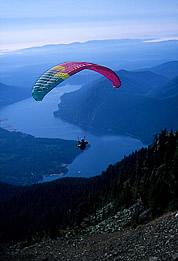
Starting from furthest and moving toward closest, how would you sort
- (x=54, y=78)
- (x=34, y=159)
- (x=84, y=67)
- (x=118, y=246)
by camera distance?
1. (x=34, y=159)
2. (x=84, y=67)
3. (x=54, y=78)
4. (x=118, y=246)

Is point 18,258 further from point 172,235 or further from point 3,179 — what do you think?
point 3,179

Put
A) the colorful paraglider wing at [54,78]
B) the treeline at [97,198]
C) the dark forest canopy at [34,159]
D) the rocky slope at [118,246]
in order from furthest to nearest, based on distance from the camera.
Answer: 1. the dark forest canopy at [34,159]
2. the colorful paraglider wing at [54,78]
3. the treeline at [97,198]
4. the rocky slope at [118,246]

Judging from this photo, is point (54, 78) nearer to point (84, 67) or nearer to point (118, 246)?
point (84, 67)

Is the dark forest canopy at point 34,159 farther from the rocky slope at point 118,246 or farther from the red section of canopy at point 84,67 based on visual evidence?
the rocky slope at point 118,246

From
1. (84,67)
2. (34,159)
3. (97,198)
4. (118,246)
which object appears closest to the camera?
(118,246)

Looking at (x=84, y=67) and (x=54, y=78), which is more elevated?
(x=84, y=67)

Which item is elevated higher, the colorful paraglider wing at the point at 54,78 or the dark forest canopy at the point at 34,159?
the colorful paraglider wing at the point at 54,78

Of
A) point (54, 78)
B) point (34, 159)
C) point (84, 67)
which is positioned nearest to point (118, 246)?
point (54, 78)

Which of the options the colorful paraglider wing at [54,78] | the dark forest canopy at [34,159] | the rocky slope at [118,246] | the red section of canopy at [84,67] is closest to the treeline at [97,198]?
the rocky slope at [118,246]
